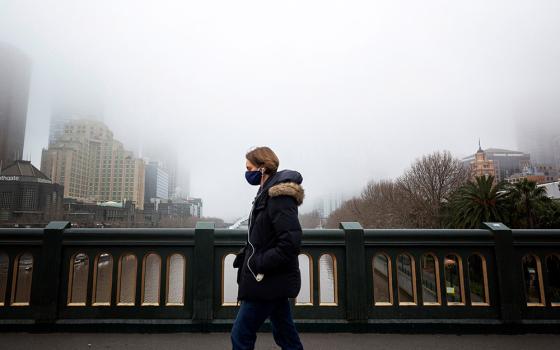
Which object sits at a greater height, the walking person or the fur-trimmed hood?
the fur-trimmed hood

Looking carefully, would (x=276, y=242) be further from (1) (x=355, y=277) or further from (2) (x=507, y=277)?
(2) (x=507, y=277)

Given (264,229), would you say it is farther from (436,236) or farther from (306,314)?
(436,236)

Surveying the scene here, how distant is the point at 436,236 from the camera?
4.39 meters

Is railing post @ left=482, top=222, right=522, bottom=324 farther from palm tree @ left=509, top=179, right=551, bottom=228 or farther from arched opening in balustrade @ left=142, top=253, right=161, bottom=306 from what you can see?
palm tree @ left=509, top=179, right=551, bottom=228

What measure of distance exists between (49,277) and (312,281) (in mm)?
3286

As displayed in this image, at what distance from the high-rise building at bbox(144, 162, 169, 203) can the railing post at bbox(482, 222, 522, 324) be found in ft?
479

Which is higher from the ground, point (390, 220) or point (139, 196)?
point (139, 196)

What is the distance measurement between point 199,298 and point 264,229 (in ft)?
6.68

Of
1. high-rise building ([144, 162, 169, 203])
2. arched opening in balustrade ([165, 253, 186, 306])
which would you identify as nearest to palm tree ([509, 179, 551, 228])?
arched opening in balustrade ([165, 253, 186, 306])

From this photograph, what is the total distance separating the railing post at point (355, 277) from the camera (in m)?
4.16

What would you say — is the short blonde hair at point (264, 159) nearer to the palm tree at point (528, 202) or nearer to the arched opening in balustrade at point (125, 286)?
the arched opening in balustrade at point (125, 286)

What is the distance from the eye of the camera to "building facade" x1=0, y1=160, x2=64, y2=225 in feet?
203

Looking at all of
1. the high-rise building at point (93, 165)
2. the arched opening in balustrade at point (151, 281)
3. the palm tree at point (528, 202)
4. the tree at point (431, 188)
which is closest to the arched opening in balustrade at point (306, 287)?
the arched opening in balustrade at point (151, 281)

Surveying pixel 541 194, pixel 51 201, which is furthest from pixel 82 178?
pixel 541 194
